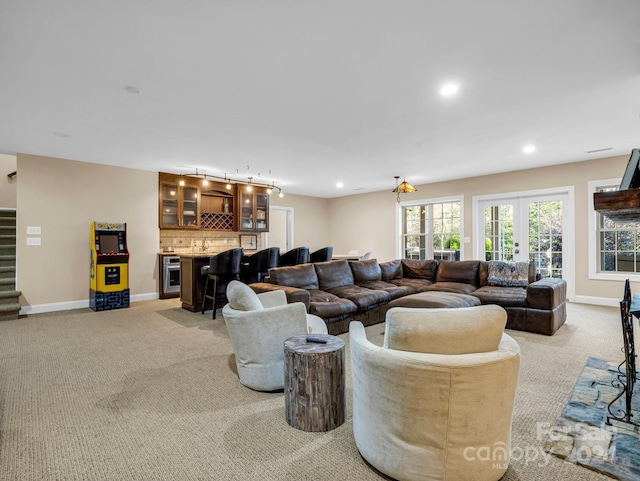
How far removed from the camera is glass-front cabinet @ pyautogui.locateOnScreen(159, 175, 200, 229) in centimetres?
665

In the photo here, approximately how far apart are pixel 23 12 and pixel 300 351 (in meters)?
2.70

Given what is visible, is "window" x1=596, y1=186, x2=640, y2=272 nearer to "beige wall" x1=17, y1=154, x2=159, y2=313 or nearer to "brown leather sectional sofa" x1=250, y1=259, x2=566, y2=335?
"brown leather sectional sofa" x1=250, y1=259, x2=566, y2=335

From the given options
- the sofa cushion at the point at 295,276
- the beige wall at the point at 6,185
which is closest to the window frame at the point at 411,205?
the sofa cushion at the point at 295,276

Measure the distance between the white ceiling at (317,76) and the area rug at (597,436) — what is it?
8.27 feet

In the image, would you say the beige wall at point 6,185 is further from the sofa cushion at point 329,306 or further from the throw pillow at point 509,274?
the throw pillow at point 509,274

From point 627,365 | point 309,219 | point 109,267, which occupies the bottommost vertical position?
point 627,365

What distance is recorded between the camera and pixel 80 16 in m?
2.07

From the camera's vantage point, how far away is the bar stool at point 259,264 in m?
5.21

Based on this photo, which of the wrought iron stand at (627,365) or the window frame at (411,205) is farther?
the window frame at (411,205)

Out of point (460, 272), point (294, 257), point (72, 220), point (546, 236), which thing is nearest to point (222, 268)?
point (294, 257)

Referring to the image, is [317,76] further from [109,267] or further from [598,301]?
[598,301]

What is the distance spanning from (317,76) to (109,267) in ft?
15.6

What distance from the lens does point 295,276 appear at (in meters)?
4.38

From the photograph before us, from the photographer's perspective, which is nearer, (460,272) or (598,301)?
(460,272)
